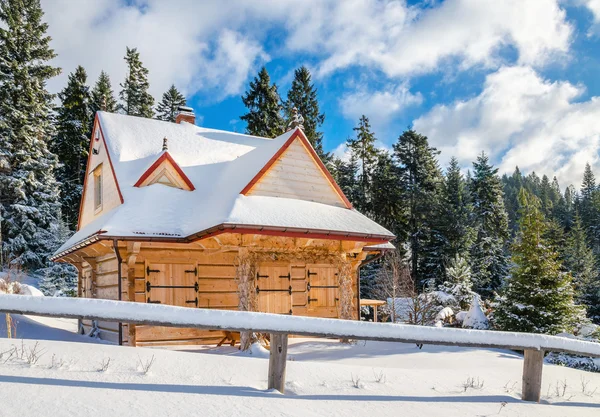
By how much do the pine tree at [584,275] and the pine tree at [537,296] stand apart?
1684 centimetres

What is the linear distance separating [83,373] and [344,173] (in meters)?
39.3

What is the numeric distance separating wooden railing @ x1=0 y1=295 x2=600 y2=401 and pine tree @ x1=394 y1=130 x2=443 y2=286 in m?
31.4

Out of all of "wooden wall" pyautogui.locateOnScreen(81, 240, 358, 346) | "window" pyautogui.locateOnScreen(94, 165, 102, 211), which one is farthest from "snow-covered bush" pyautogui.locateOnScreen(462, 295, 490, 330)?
"window" pyautogui.locateOnScreen(94, 165, 102, 211)

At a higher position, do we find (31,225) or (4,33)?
(4,33)

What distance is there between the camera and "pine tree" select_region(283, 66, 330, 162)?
41.0 meters

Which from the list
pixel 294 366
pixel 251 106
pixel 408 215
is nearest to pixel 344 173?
pixel 408 215

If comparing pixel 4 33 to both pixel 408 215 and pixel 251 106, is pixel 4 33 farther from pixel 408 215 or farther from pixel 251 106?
pixel 408 215

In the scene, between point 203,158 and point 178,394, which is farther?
point 203,158

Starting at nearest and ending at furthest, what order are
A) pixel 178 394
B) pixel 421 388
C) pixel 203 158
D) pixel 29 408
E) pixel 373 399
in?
pixel 29 408, pixel 178 394, pixel 373 399, pixel 421 388, pixel 203 158

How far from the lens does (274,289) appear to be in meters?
12.5

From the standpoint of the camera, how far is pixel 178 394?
4.20m

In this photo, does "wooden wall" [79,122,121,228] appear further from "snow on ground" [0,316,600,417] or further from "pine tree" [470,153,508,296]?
"pine tree" [470,153,508,296]

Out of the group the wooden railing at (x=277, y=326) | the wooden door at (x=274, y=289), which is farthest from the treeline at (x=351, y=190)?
the wooden railing at (x=277, y=326)

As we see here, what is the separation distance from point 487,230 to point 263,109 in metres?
22.6
